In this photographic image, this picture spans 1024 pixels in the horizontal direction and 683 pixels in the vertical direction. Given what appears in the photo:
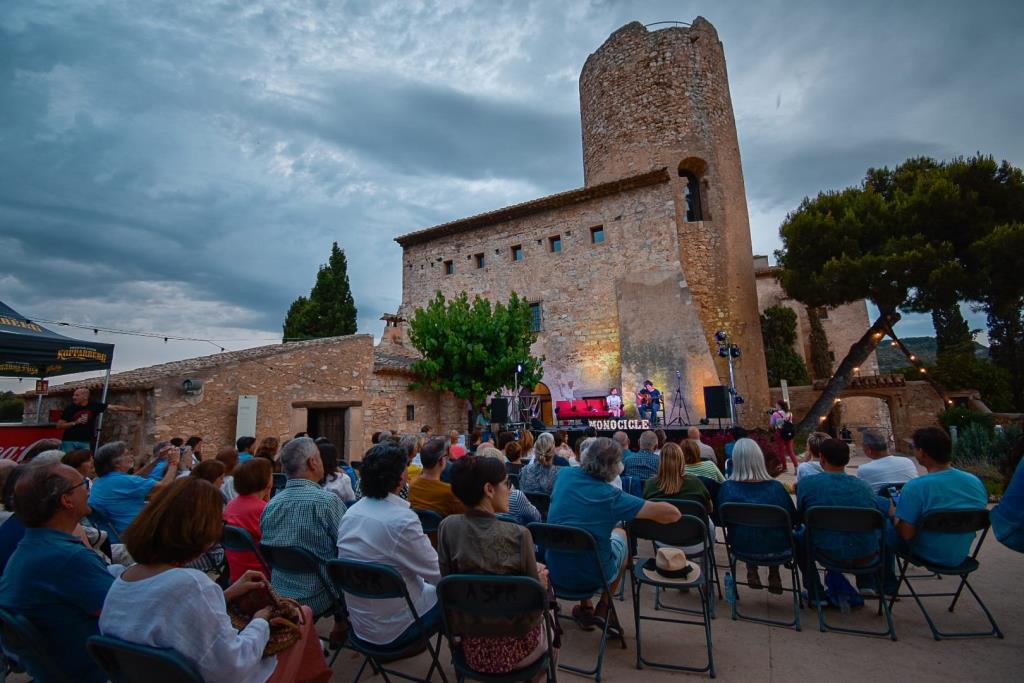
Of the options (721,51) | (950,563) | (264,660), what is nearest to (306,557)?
(264,660)

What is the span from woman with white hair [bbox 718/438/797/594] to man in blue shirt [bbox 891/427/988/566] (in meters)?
0.67

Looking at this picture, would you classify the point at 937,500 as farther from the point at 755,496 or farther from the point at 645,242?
the point at 645,242

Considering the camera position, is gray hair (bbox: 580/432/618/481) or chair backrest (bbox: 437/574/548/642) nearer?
chair backrest (bbox: 437/574/548/642)

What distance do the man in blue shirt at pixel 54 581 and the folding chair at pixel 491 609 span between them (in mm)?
1346

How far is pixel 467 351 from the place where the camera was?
42.9ft

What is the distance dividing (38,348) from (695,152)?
713 inches

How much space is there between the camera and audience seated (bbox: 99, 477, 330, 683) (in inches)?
55.1

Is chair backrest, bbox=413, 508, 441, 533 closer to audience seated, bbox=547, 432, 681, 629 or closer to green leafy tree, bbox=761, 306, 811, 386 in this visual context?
audience seated, bbox=547, 432, 681, 629

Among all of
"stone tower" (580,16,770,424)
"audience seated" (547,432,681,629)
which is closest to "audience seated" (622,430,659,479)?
"audience seated" (547,432,681,629)

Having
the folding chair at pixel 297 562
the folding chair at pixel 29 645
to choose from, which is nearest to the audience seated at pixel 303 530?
the folding chair at pixel 297 562

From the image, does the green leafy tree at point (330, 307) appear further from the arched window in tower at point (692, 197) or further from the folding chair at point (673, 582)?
the folding chair at point (673, 582)

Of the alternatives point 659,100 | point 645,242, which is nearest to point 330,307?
point 645,242

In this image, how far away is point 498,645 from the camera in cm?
204

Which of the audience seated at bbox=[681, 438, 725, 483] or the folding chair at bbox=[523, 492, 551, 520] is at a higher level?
the audience seated at bbox=[681, 438, 725, 483]
